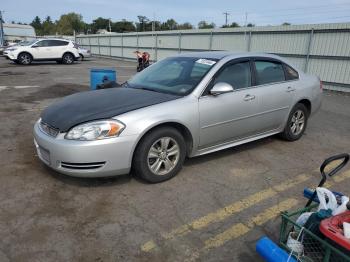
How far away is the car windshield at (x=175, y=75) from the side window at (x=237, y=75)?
197 mm

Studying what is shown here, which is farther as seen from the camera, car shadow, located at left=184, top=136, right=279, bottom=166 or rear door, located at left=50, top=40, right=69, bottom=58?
rear door, located at left=50, top=40, right=69, bottom=58

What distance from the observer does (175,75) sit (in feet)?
15.0

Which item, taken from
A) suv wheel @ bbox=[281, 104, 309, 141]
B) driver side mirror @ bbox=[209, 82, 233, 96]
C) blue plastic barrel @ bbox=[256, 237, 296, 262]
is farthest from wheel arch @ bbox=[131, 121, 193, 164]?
suv wheel @ bbox=[281, 104, 309, 141]

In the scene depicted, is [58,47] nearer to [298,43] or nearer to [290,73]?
[298,43]

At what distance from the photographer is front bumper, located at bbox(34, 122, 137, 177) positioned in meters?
3.38

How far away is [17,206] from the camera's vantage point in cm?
330

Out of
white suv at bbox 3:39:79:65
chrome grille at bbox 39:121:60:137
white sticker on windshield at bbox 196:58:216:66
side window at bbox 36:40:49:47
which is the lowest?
white suv at bbox 3:39:79:65

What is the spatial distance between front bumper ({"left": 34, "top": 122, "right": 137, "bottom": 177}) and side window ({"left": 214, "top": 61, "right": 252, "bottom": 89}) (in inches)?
61.7

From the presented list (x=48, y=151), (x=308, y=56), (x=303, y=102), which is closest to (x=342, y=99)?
(x=308, y=56)

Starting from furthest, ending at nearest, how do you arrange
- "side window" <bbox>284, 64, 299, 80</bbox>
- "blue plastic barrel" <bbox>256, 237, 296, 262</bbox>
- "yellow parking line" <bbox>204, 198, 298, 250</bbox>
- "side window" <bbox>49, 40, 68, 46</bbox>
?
1. "side window" <bbox>49, 40, 68, 46</bbox>
2. "side window" <bbox>284, 64, 299, 80</bbox>
3. "yellow parking line" <bbox>204, 198, 298, 250</bbox>
4. "blue plastic barrel" <bbox>256, 237, 296, 262</bbox>

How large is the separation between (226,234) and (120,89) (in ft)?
8.28

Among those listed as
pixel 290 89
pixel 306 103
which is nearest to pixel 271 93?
pixel 290 89

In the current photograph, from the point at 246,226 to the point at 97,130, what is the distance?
5.80 feet

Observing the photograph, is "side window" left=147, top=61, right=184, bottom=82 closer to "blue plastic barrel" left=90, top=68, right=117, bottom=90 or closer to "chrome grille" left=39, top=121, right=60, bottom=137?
"chrome grille" left=39, top=121, right=60, bottom=137
